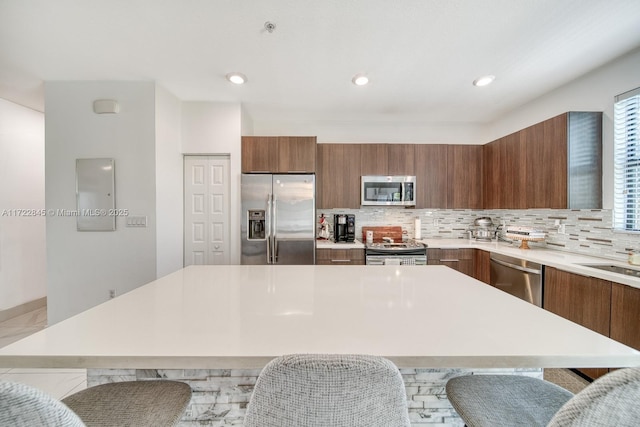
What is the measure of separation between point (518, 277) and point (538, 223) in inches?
38.5

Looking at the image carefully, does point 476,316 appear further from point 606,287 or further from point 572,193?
point 572,193

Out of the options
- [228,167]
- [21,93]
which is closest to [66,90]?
[21,93]

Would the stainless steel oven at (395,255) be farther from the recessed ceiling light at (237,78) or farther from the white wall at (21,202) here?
the white wall at (21,202)

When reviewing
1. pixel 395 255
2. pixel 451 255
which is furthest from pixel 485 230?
pixel 395 255

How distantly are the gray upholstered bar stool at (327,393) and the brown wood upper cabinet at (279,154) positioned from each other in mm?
2806

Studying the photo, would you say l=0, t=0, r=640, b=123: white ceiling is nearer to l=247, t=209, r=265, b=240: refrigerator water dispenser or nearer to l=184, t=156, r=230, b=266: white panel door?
l=184, t=156, r=230, b=266: white panel door

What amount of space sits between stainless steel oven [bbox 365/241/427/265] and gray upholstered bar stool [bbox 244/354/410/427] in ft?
8.50

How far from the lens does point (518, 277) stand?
2.54 metres

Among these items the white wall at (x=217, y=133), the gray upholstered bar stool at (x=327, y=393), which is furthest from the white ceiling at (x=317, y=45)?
the gray upholstered bar stool at (x=327, y=393)

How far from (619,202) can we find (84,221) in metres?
5.17

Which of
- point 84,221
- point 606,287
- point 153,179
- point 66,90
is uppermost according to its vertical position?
point 66,90

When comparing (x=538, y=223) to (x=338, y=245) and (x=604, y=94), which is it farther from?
(x=338, y=245)

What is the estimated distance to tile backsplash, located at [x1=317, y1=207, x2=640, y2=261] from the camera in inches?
89.9

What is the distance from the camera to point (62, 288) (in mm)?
2758
